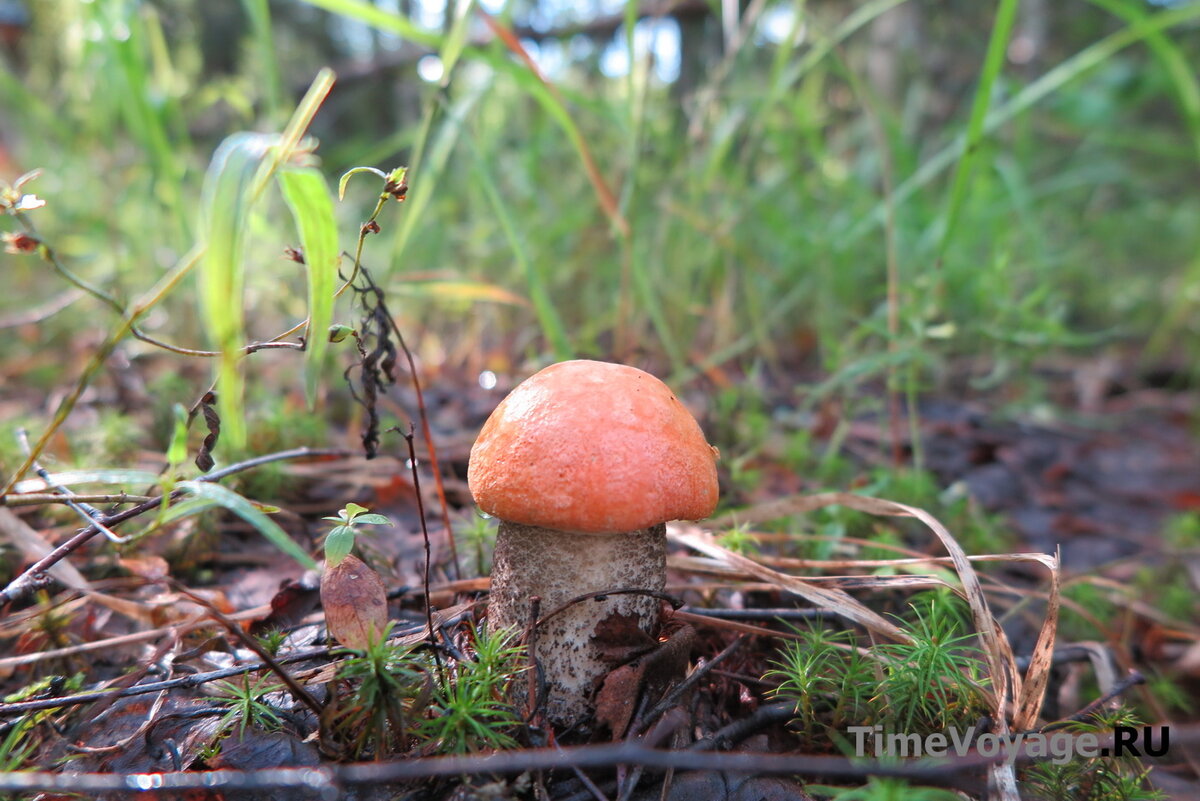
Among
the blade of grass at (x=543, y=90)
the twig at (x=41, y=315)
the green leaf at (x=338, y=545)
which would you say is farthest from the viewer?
the blade of grass at (x=543, y=90)

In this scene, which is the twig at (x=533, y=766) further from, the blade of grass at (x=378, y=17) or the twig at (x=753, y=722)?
the blade of grass at (x=378, y=17)

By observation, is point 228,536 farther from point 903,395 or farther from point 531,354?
point 903,395

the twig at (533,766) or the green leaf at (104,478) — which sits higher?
the green leaf at (104,478)

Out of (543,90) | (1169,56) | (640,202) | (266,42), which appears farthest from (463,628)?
(1169,56)

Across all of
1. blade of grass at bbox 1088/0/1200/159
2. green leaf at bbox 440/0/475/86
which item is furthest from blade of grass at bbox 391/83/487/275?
blade of grass at bbox 1088/0/1200/159

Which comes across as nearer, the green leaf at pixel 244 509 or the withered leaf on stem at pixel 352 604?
the green leaf at pixel 244 509

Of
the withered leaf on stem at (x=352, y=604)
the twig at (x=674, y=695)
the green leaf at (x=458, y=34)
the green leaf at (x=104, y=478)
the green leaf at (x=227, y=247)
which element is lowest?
the twig at (x=674, y=695)

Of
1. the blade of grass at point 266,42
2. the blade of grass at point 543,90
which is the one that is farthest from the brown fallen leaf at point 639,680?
the blade of grass at point 266,42

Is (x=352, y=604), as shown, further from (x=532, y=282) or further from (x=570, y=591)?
(x=532, y=282)

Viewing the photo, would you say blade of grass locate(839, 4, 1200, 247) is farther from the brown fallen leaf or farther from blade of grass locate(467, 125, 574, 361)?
the brown fallen leaf
